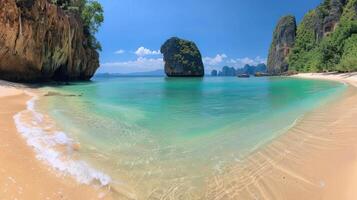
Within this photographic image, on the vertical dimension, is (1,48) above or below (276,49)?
below

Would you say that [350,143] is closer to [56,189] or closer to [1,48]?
[56,189]

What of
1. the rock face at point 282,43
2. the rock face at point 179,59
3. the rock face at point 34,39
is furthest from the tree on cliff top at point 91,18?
the rock face at point 282,43

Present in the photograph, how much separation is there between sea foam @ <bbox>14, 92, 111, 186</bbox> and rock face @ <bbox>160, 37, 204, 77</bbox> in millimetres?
110906

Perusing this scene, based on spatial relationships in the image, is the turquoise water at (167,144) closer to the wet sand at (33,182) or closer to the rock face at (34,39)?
the wet sand at (33,182)

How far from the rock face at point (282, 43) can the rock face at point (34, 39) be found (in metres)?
106

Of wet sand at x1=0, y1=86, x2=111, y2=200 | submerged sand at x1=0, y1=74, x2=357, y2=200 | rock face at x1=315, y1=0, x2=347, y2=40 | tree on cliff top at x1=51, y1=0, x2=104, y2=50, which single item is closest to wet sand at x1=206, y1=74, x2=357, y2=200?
submerged sand at x1=0, y1=74, x2=357, y2=200

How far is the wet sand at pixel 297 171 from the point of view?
365 cm

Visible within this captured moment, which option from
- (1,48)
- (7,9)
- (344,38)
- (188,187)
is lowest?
(188,187)

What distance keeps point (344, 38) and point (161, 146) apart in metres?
71.0

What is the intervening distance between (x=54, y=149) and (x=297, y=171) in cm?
461

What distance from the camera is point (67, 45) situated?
3219 cm

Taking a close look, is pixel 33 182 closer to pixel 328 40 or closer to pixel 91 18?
pixel 91 18

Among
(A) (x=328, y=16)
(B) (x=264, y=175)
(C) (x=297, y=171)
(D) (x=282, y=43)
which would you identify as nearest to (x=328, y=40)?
(A) (x=328, y=16)

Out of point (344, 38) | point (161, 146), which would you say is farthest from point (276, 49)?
point (161, 146)
